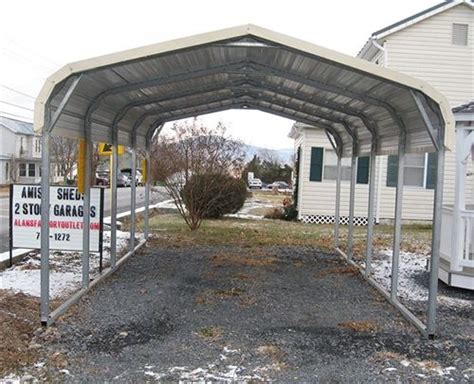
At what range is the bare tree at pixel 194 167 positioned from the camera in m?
13.0

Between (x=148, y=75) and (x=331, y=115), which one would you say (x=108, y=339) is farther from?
(x=331, y=115)

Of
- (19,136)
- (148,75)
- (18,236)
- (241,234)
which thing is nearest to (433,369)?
(148,75)

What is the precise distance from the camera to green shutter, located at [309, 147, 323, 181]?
599 inches

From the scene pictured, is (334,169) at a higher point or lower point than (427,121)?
lower

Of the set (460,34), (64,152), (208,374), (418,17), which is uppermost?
(418,17)

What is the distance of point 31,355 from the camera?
13.4ft

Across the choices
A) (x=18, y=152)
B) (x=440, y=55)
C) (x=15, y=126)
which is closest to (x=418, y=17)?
(x=440, y=55)

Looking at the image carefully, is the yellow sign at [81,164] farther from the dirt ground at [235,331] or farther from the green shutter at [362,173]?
the green shutter at [362,173]

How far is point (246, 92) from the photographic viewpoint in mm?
8055

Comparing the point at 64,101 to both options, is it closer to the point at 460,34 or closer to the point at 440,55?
the point at 440,55

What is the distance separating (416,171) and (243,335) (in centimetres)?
1155

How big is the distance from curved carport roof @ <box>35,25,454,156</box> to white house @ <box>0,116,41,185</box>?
3560cm

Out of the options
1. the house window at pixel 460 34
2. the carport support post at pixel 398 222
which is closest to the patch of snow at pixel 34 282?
the carport support post at pixel 398 222

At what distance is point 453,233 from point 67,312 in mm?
5276
